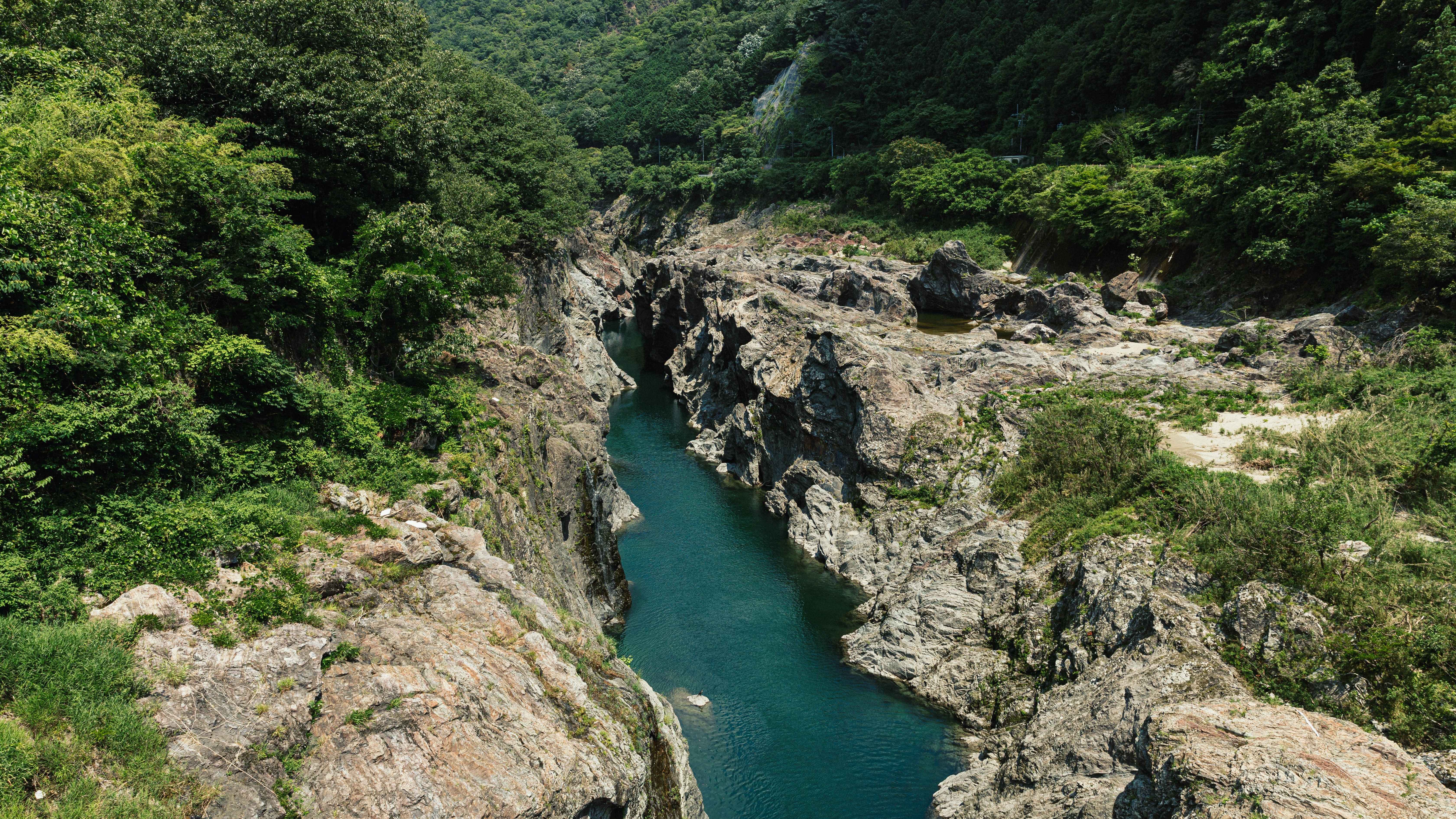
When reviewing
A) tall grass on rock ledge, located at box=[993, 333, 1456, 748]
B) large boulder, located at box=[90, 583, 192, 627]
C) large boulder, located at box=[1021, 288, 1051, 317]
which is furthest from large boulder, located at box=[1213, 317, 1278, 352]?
large boulder, located at box=[90, 583, 192, 627]

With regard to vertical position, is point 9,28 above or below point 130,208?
above

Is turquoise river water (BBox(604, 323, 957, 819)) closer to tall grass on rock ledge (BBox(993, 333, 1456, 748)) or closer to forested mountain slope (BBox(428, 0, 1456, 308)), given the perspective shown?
tall grass on rock ledge (BBox(993, 333, 1456, 748))

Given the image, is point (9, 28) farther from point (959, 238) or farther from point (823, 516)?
point (959, 238)

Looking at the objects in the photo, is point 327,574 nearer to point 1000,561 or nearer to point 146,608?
point 146,608

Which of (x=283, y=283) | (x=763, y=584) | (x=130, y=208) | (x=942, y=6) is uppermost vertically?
(x=942, y=6)

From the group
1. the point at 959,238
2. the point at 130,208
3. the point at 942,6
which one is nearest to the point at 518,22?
the point at 942,6

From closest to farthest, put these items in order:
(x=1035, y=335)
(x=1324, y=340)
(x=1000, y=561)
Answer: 1. (x=1000, y=561)
2. (x=1324, y=340)
3. (x=1035, y=335)

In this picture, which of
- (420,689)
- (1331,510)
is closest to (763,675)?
(420,689)
